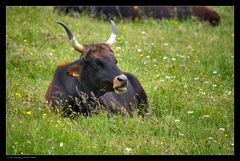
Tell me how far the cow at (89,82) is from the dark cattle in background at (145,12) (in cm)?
607

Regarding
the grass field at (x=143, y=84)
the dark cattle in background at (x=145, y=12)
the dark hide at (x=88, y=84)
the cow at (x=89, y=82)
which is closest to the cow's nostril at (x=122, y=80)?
the cow at (x=89, y=82)

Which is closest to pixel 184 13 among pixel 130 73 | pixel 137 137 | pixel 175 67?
pixel 175 67

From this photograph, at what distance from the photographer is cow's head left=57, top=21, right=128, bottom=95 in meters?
9.24

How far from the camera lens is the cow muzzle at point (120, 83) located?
9.10 metres

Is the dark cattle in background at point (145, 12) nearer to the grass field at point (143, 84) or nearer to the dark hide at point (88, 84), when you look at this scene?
the grass field at point (143, 84)

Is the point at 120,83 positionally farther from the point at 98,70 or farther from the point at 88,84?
the point at 88,84

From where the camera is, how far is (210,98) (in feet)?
33.8

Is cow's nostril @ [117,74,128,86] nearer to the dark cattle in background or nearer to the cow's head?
the cow's head

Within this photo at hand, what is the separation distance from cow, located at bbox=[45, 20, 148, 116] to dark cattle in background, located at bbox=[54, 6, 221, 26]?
6074 mm

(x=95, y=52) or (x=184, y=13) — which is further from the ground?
(x=95, y=52)

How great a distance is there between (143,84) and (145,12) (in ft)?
19.4
